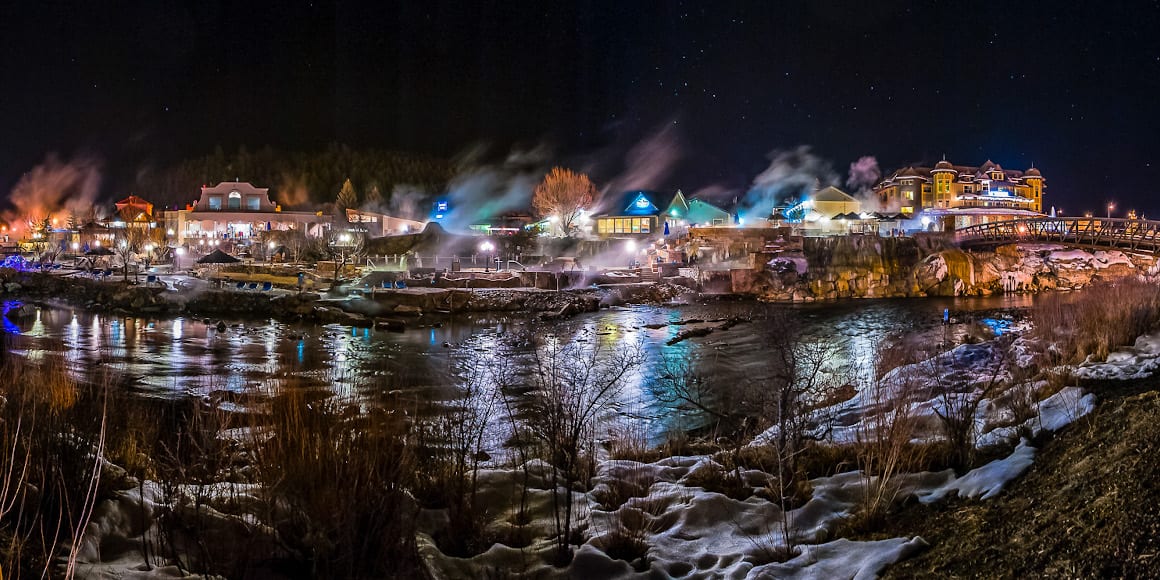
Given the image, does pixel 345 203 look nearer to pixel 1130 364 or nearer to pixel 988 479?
pixel 1130 364

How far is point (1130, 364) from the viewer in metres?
7.82

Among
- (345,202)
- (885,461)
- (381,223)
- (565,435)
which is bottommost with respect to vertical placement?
(885,461)

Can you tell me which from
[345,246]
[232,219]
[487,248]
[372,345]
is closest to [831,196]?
[487,248]

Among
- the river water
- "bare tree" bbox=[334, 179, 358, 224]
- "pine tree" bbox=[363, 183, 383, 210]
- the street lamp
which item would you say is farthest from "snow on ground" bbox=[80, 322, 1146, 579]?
"pine tree" bbox=[363, 183, 383, 210]

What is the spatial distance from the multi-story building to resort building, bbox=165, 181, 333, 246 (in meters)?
64.4

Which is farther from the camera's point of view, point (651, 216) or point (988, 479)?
point (651, 216)

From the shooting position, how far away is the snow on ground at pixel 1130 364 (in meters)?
7.09

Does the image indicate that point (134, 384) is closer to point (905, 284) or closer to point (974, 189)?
point (905, 284)

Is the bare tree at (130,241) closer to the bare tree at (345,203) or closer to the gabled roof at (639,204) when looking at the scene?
the bare tree at (345,203)

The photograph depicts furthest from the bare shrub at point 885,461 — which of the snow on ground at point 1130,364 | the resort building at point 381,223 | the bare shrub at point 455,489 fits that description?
the resort building at point 381,223

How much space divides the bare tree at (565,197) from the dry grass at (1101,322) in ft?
163

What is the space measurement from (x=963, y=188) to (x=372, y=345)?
74.7 meters

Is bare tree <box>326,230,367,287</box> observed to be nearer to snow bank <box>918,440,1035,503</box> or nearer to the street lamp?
the street lamp

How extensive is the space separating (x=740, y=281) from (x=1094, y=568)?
126 ft
